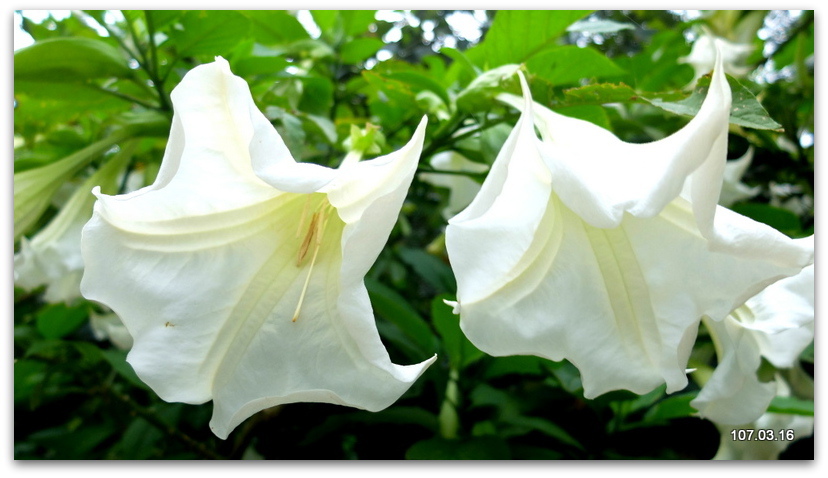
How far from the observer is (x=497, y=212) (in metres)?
0.57

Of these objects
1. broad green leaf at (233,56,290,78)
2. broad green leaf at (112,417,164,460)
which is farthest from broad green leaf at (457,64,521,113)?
broad green leaf at (112,417,164,460)

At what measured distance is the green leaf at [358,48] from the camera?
1195 millimetres

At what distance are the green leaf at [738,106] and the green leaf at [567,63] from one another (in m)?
0.19

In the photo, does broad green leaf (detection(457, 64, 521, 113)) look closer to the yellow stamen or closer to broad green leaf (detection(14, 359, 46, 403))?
the yellow stamen

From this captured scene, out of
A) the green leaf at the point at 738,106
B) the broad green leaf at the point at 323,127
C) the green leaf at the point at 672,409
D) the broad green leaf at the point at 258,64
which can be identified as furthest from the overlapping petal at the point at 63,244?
the green leaf at the point at 672,409

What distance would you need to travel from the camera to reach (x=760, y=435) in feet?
3.27

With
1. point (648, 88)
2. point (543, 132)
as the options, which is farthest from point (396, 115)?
point (648, 88)

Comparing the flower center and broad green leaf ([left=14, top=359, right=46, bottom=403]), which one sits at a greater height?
the flower center

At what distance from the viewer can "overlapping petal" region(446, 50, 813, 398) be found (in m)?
0.54

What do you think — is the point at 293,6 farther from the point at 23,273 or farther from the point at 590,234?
the point at 590,234

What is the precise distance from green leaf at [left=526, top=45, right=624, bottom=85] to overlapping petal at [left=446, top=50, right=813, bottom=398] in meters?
0.24

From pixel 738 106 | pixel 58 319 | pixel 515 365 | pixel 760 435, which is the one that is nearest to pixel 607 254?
pixel 738 106

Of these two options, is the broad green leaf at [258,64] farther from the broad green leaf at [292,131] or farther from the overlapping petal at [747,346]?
the overlapping petal at [747,346]

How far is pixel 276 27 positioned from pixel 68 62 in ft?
1.33
